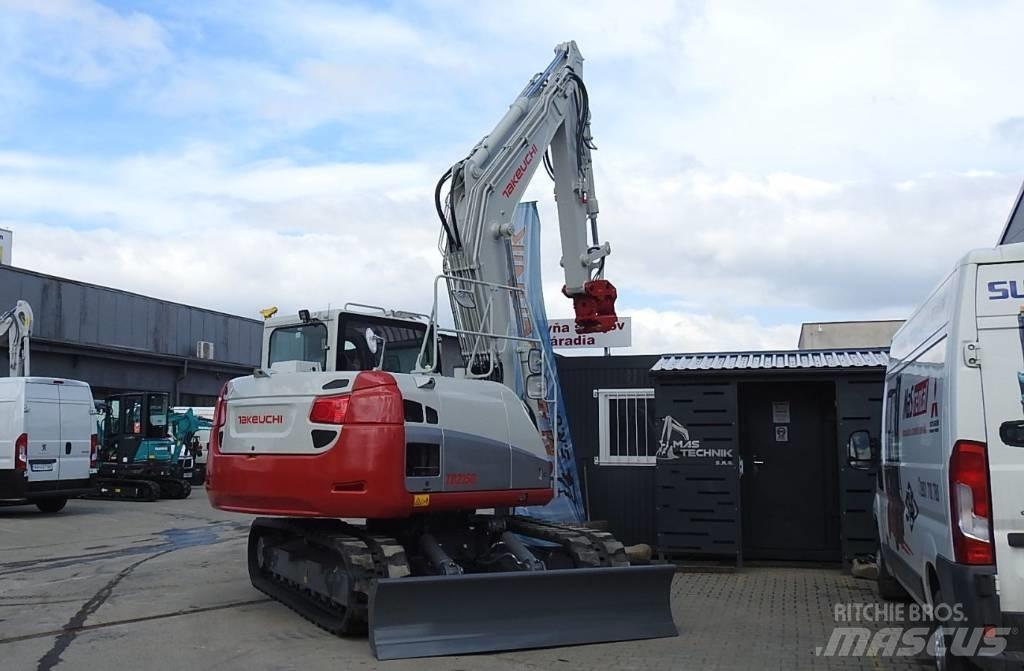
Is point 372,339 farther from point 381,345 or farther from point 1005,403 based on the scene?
point 1005,403

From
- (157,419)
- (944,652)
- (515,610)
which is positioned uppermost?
(157,419)

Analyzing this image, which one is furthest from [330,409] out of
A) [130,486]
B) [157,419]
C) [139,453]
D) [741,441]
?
[157,419]

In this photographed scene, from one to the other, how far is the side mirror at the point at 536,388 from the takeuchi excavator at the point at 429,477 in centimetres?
1

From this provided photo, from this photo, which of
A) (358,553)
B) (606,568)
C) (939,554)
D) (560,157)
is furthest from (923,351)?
(560,157)

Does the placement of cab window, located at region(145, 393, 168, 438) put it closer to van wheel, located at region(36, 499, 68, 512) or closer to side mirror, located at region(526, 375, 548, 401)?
van wheel, located at region(36, 499, 68, 512)

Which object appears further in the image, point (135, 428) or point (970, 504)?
point (135, 428)

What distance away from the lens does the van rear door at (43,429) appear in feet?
55.2

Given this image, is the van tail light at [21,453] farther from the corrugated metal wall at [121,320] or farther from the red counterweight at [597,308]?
the corrugated metal wall at [121,320]

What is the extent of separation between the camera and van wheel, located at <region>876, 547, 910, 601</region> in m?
8.88

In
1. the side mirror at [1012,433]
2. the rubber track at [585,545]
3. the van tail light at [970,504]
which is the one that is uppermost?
the side mirror at [1012,433]

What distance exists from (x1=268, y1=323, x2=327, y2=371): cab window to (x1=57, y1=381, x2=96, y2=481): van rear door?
411 inches

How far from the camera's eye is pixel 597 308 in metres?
11.0

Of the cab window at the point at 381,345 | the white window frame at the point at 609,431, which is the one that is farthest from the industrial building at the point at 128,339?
the cab window at the point at 381,345

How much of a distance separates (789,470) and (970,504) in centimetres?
730
